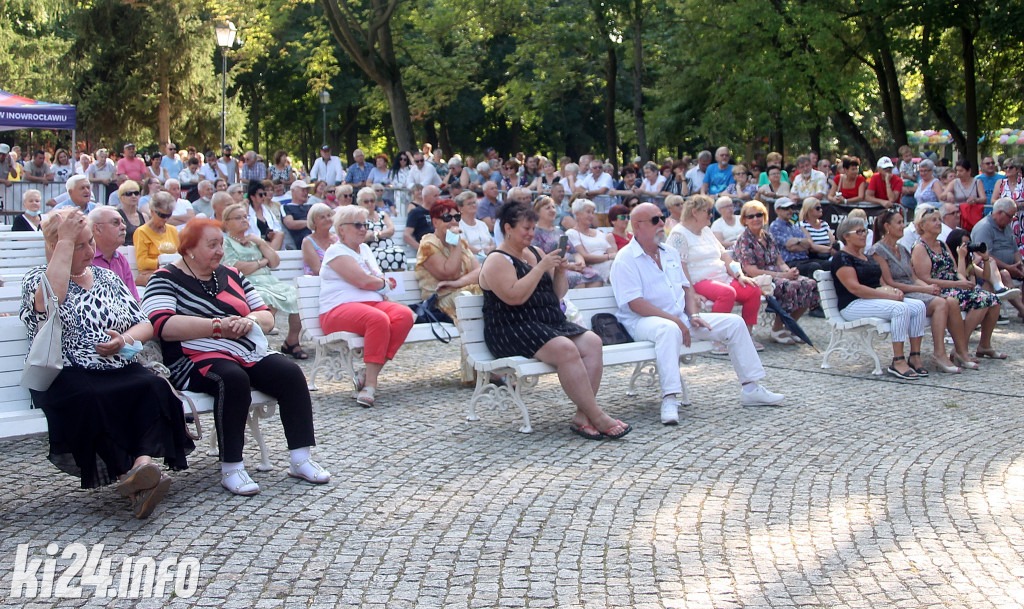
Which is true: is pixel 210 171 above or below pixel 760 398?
above

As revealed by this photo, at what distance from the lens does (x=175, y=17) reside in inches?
1528

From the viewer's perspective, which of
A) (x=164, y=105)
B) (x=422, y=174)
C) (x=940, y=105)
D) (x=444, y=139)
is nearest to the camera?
(x=422, y=174)

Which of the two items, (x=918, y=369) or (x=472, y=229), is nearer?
(x=918, y=369)

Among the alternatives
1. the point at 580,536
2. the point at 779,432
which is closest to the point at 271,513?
the point at 580,536

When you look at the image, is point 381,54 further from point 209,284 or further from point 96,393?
point 96,393

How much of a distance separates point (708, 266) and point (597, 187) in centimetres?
767

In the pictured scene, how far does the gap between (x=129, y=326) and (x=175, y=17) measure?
36.8 meters

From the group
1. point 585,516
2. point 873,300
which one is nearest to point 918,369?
point 873,300

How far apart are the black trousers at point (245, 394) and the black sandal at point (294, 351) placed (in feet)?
13.1

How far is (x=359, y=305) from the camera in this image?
771 cm

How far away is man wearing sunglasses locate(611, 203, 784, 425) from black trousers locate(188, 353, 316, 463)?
2.79m

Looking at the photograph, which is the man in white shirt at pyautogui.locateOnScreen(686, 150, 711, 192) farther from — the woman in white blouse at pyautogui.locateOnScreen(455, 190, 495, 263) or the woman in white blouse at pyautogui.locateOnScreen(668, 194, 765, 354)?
the woman in white blouse at pyautogui.locateOnScreen(668, 194, 765, 354)

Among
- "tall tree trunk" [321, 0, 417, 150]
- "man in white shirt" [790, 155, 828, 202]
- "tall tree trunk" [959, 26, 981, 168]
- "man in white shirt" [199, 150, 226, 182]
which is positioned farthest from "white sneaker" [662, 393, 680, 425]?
"tall tree trunk" [959, 26, 981, 168]

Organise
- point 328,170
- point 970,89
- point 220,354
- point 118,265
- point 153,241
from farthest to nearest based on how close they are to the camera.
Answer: point 970,89, point 328,170, point 153,241, point 118,265, point 220,354
